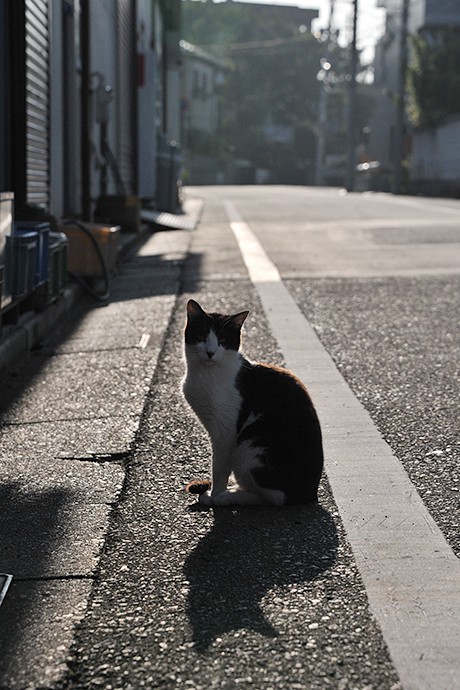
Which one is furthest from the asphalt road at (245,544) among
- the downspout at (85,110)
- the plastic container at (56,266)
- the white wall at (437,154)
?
the white wall at (437,154)

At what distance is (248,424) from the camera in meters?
3.77

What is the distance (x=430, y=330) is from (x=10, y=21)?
444 cm

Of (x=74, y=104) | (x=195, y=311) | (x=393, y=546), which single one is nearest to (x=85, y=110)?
(x=74, y=104)

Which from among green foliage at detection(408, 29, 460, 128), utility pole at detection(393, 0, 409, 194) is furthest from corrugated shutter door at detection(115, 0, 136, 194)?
green foliage at detection(408, 29, 460, 128)

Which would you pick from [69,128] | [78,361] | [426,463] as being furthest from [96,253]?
[426,463]

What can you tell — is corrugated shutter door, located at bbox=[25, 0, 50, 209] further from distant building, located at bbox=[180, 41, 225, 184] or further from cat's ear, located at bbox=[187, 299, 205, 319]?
distant building, located at bbox=[180, 41, 225, 184]

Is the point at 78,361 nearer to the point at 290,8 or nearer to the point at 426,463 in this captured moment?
the point at 426,463

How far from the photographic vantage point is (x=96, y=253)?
33.7ft

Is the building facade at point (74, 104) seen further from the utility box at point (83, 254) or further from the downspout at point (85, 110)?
the utility box at point (83, 254)

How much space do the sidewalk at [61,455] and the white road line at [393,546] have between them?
0.77 m

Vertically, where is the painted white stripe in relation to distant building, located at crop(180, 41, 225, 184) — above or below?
below

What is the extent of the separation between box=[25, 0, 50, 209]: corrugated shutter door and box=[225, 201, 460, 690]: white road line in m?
6.34

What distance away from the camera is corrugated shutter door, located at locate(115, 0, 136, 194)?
22.4 metres

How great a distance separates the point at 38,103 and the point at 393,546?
31.2 ft
